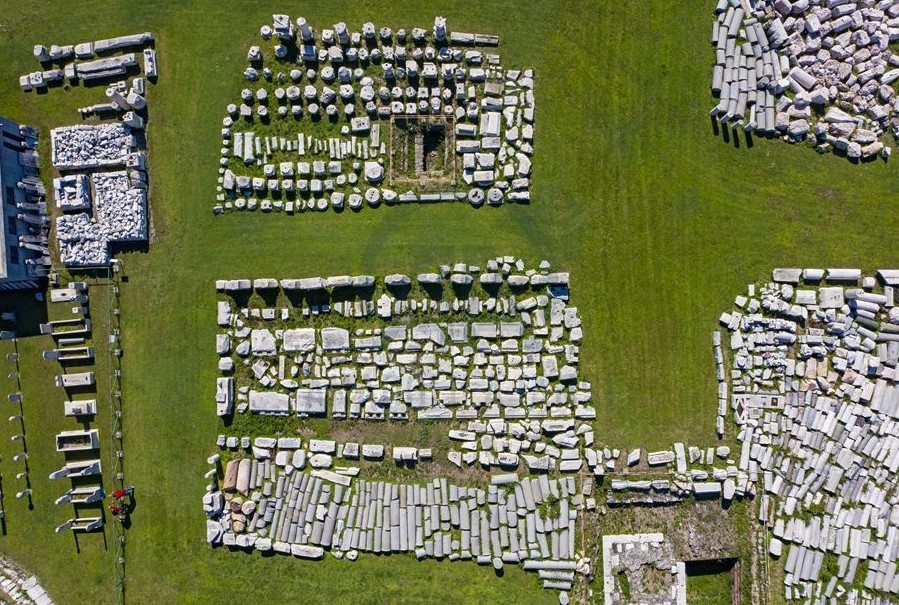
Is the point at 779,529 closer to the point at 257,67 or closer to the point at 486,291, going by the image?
the point at 486,291

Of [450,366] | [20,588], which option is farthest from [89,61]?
[20,588]

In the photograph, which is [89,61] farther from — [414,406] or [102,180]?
[414,406]

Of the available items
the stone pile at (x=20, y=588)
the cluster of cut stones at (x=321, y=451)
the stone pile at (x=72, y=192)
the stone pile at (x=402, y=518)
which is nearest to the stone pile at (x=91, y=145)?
the stone pile at (x=72, y=192)

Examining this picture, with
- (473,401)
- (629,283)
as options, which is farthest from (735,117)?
(473,401)

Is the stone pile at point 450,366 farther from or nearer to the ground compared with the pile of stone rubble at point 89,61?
nearer to the ground

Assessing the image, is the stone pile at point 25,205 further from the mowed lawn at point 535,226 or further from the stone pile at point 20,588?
the stone pile at point 20,588

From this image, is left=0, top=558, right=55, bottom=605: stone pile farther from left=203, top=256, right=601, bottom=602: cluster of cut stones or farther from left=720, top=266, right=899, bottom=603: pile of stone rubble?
left=720, top=266, right=899, bottom=603: pile of stone rubble

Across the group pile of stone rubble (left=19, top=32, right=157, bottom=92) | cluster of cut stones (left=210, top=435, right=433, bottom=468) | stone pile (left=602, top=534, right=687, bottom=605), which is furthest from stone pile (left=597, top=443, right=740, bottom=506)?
pile of stone rubble (left=19, top=32, right=157, bottom=92)

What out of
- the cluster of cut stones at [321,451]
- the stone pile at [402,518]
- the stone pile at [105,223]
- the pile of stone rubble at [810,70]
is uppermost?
the pile of stone rubble at [810,70]
